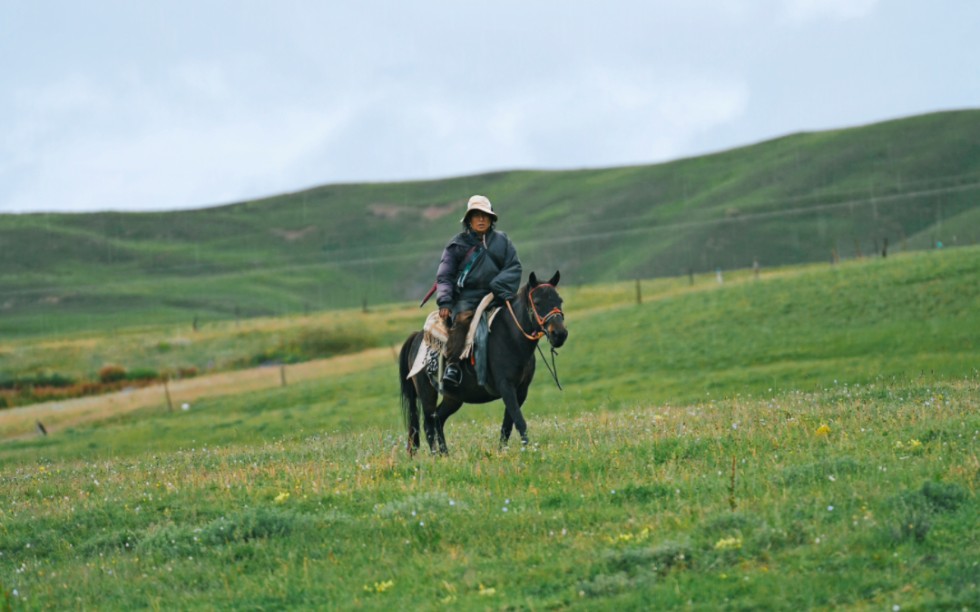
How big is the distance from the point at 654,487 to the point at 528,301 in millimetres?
4702

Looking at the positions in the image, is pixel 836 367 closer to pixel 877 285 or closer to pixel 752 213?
pixel 877 285

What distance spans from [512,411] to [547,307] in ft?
5.08

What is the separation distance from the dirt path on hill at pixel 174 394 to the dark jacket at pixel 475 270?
45008mm

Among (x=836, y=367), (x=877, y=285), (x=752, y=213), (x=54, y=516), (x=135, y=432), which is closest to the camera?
(x=54, y=516)

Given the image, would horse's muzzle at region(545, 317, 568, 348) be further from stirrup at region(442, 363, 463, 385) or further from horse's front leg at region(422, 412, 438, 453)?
horse's front leg at region(422, 412, 438, 453)

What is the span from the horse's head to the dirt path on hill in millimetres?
46162

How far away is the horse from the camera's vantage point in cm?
1587

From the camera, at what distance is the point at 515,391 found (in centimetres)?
1642

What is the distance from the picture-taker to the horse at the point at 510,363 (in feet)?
52.1

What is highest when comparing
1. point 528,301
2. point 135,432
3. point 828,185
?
point 828,185

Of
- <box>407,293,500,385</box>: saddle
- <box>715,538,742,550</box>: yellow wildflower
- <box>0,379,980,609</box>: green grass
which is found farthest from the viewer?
<box>407,293,500,385</box>: saddle

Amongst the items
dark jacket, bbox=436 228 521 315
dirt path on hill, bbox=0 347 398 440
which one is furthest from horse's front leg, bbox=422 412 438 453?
dirt path on hill, bbox=0 347 398 440

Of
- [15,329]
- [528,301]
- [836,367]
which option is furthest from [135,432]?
[15,329]

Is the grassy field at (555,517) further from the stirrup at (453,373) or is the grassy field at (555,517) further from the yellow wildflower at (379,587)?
the stirrup at (453,373)
